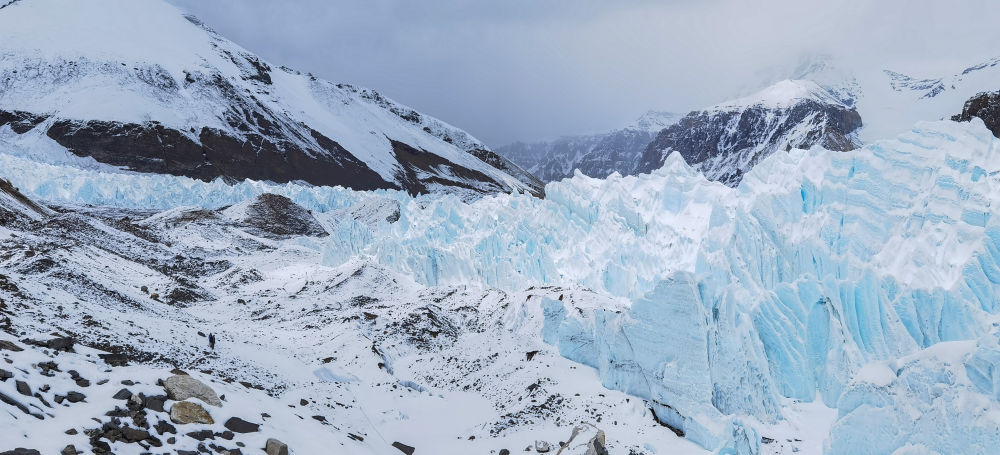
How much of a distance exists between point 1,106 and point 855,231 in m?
141

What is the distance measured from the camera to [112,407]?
866 cm

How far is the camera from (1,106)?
371 feet

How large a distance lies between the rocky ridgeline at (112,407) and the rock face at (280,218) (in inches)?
2093

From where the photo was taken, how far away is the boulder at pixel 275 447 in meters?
A: 9.45

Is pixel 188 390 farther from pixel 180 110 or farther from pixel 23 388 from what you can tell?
pixel 180 110

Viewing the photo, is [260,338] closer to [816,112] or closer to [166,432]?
[166,432]

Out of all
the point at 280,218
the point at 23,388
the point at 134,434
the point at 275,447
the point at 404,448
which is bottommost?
the point at 280,218

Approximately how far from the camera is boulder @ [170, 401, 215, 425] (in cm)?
913

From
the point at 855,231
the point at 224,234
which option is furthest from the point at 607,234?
the point at 224,234

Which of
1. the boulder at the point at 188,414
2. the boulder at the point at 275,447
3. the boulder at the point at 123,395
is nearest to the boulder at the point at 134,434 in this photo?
the boulder at the point at 188,414

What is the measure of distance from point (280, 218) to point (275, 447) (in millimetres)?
59413

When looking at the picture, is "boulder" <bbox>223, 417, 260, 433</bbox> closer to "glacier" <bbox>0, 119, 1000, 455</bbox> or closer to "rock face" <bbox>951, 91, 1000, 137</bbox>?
"glacier" <bbox>0, 119, 1000, 455</bbox>

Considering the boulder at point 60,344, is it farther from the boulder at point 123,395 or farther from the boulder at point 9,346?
the boulder at point 123,395

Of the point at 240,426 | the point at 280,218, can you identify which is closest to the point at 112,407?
the point at 240,426
